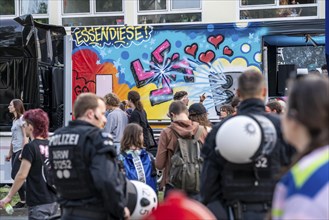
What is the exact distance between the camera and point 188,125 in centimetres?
699

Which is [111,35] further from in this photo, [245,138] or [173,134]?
[245,138]

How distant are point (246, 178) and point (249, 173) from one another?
41 millimetres

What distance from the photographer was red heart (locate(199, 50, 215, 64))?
12.6 m

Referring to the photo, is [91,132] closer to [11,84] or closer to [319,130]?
[319,130]

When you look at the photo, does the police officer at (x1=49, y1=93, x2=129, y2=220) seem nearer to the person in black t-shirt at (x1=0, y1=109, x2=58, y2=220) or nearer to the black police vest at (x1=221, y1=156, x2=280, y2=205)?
the black police vest at (x1=221, y1=156, x2=280, y2=205)

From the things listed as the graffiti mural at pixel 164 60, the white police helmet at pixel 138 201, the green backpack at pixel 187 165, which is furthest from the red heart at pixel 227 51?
the white police helmet at pixel 138 201

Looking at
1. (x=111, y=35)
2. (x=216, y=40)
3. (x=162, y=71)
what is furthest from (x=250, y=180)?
(x=111, y=35)

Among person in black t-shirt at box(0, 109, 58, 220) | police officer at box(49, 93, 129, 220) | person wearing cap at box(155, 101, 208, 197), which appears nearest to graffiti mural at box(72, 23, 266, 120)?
person wearing cap at box(155, 101, 208, 197)

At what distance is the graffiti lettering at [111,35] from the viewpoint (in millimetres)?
12930

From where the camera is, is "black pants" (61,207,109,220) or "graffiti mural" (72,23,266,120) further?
"graffiti mural" (72,23,266,120)

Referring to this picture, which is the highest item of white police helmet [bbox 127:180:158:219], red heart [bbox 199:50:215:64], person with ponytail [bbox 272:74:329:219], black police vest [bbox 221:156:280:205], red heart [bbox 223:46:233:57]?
red heart [bbox 223:46:233:57]

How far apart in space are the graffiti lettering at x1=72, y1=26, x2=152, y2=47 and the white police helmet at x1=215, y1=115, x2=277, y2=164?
8.61 metres

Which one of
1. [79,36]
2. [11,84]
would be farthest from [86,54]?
[11,84]

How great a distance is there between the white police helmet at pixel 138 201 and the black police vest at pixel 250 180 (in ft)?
3.18
